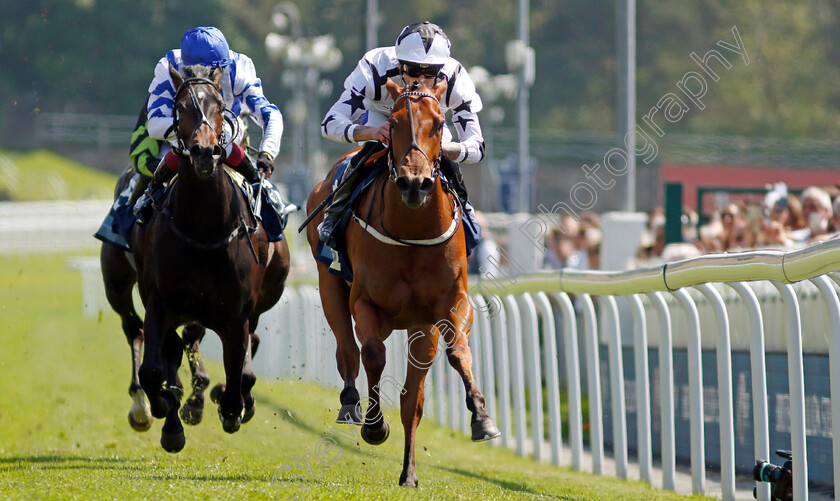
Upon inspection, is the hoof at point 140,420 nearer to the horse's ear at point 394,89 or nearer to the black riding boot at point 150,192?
the black riding boot at point 150,192

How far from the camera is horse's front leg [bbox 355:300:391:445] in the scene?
17.1 feet

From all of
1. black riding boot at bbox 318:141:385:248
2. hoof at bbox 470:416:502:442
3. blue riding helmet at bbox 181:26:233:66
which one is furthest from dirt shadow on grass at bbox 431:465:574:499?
blue riding helmet at bbox 181:26:233:66

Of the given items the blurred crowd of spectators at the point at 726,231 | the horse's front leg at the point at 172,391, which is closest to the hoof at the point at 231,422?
the horse's front leg at the point at 172,391

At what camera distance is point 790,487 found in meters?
4.69

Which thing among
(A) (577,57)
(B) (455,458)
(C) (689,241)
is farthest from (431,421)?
(A) (577,57)

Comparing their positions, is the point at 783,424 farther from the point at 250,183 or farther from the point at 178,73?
the point at 178,73

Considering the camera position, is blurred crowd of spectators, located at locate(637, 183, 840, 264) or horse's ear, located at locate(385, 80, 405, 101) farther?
blurred crowd of spectators, located at locate(637, 183, 840, 264)

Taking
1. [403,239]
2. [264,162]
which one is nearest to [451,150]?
[403,239]

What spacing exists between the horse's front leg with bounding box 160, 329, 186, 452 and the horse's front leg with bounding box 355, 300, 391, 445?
108 centimetres

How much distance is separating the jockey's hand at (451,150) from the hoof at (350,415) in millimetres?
1219

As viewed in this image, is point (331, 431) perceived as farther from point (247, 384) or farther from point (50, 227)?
point (50, 227)

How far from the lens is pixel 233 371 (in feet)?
20.3

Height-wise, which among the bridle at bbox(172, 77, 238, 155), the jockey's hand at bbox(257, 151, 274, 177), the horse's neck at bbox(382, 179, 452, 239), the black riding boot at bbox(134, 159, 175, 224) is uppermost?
the bridle at bbox(172, 77, 238, 155)

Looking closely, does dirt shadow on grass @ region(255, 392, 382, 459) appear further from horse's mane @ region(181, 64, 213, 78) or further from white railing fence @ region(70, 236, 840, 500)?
horse's mane @ region(181, 64, 213, 78)
